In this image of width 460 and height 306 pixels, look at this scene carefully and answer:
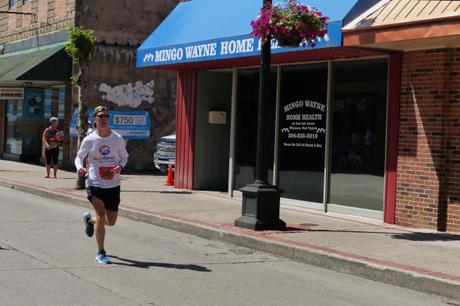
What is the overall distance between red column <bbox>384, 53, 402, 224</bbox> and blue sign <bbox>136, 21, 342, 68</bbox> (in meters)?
1.21

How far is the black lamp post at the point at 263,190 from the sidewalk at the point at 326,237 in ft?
0.70

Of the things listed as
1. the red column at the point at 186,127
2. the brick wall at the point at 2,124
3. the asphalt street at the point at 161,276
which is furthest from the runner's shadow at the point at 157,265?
the brick wall at the point at 2,124

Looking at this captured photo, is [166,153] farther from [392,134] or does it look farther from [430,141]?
[430,141]

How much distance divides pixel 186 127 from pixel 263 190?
6529mm

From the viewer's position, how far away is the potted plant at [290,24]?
9.45m

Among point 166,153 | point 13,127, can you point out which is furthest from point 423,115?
point 13,127

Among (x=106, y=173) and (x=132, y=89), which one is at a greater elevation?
(x=132, y=89)

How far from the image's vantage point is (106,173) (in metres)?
7.78

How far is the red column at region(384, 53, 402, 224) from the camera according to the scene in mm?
11016

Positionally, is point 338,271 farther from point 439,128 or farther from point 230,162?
point 230,162

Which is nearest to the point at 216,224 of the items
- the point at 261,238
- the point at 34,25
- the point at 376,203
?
the point at 261,238

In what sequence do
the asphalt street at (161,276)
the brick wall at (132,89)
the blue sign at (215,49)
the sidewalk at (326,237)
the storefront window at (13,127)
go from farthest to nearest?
the storefront window at (13,127)
the brick wall at (132,89)
the blue sign at (215,49)
the sidewalk at (326,237)
the asphalt street at (161,276)

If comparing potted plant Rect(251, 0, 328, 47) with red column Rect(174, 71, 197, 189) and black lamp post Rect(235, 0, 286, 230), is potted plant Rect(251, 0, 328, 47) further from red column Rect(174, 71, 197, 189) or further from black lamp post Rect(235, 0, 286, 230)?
red column Rect(174, 71, 197, 189)

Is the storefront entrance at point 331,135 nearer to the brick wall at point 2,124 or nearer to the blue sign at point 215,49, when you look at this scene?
the blue sign at point 215,49
